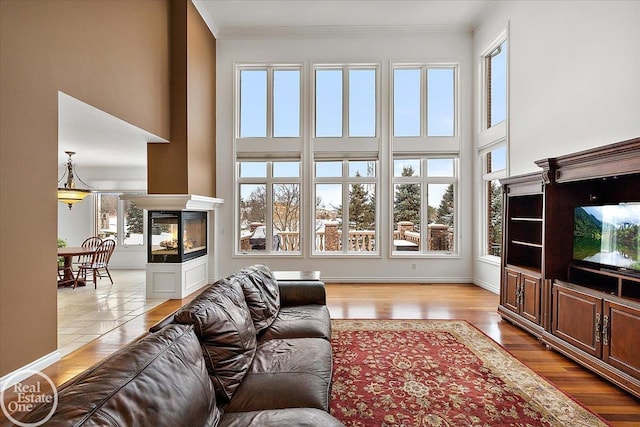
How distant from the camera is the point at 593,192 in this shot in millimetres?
3688

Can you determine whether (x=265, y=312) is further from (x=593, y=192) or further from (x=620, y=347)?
(x=593, y=192)

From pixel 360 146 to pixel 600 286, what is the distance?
465 cm

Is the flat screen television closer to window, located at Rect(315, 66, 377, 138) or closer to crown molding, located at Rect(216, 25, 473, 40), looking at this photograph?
window, located at Rect(315, 66, 377, 138)

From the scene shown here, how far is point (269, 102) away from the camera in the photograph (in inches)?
283

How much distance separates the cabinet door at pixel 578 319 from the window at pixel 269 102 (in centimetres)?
524

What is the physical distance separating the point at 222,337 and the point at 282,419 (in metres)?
0.54

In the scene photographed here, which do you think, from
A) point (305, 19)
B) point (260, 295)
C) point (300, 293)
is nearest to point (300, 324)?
point (260, 295)

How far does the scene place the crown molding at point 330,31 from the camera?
22.5 ft

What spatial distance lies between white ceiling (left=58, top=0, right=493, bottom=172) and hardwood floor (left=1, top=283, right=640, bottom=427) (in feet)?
9.56

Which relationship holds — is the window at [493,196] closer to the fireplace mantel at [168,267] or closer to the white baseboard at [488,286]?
the white baseboard at [488,286]

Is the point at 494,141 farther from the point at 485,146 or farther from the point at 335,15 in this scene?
the point at 335,15

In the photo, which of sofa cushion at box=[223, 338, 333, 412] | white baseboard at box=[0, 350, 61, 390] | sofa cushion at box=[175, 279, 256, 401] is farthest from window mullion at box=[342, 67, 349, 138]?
white baseboard at box=[0, 350, 61, 390]

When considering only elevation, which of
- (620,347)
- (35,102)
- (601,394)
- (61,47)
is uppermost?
(61,47)

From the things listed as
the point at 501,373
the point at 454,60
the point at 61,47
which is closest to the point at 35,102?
the point at 61,47
